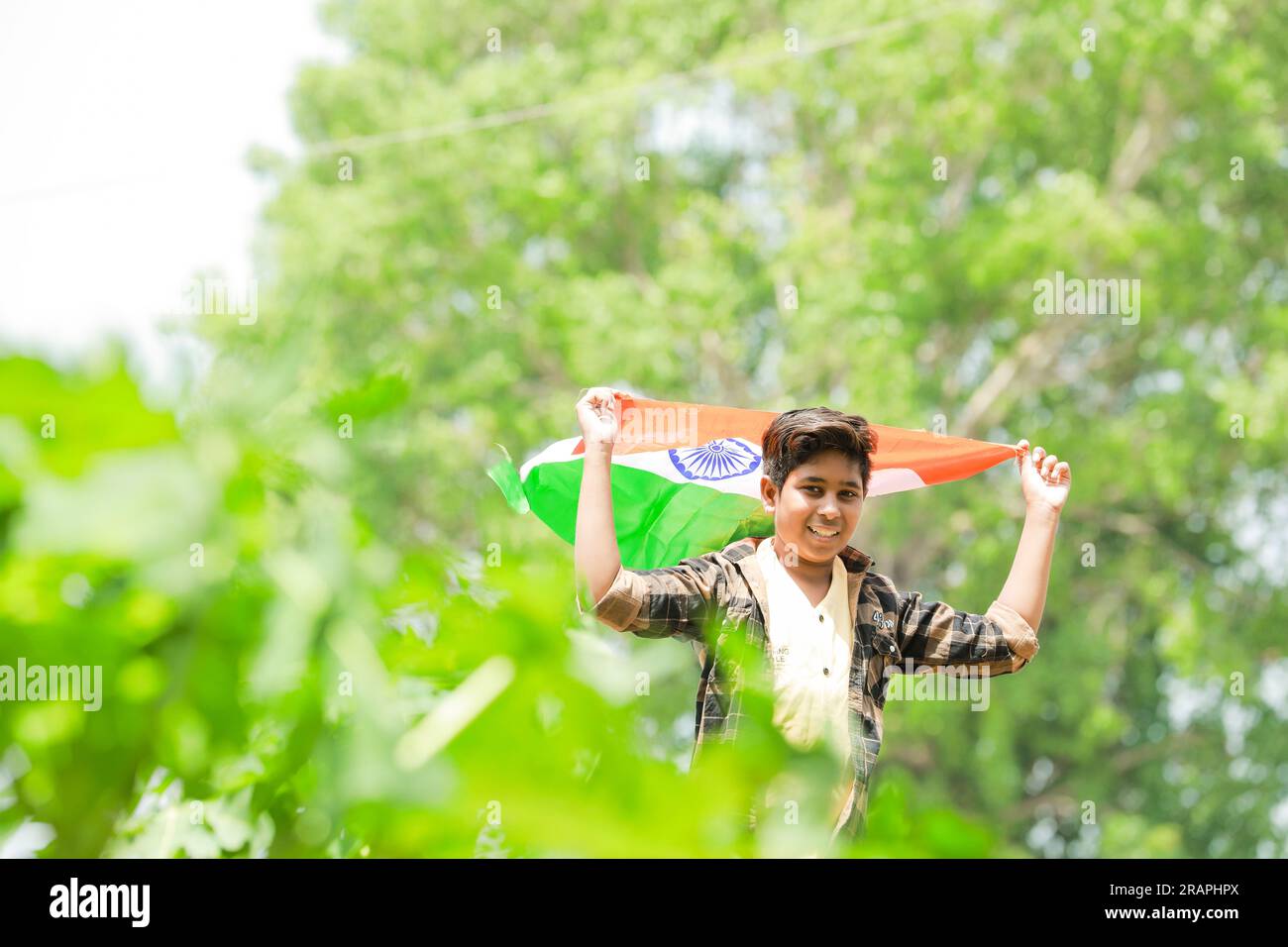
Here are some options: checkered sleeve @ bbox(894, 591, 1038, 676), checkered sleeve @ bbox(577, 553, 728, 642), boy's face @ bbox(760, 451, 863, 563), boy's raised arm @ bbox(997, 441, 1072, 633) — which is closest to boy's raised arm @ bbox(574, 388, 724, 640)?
checkered sleeve @ bbox(577, 553, 728, 642)

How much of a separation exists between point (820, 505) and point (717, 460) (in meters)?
0.84

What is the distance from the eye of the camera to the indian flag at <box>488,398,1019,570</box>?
8.03ft

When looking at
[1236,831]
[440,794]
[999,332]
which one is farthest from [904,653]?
[1236,831]

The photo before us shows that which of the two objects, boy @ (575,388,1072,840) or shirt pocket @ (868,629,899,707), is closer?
boy @ (575,388,1072,840)

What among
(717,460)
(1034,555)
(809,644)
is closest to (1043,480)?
(1034,555)

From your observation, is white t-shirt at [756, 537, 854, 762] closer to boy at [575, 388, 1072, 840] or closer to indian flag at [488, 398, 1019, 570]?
boy at [575, 388, 1072, 840]

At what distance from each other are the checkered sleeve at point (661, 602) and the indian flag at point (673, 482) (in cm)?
84

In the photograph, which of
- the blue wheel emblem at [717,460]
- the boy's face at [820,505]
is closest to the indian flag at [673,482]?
the blue wheel emblem at [717,460]

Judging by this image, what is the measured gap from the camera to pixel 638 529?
8.22ft

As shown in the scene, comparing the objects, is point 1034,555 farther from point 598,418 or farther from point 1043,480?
point 598,418

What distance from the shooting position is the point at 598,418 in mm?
1619

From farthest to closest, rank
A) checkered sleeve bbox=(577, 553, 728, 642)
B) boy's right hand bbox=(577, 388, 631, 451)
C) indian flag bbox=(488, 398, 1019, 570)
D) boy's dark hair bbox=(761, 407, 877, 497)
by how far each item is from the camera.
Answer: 1. indian flag bbox=(488, 398, 1019, 570)
2. boy's dark hair bbox=(761, 407, 877, 497)
3. boy's right hand bbox=(577, 388, 631, 451)
4. checkered sleeve bbox=(577, 553, 728, 642)
